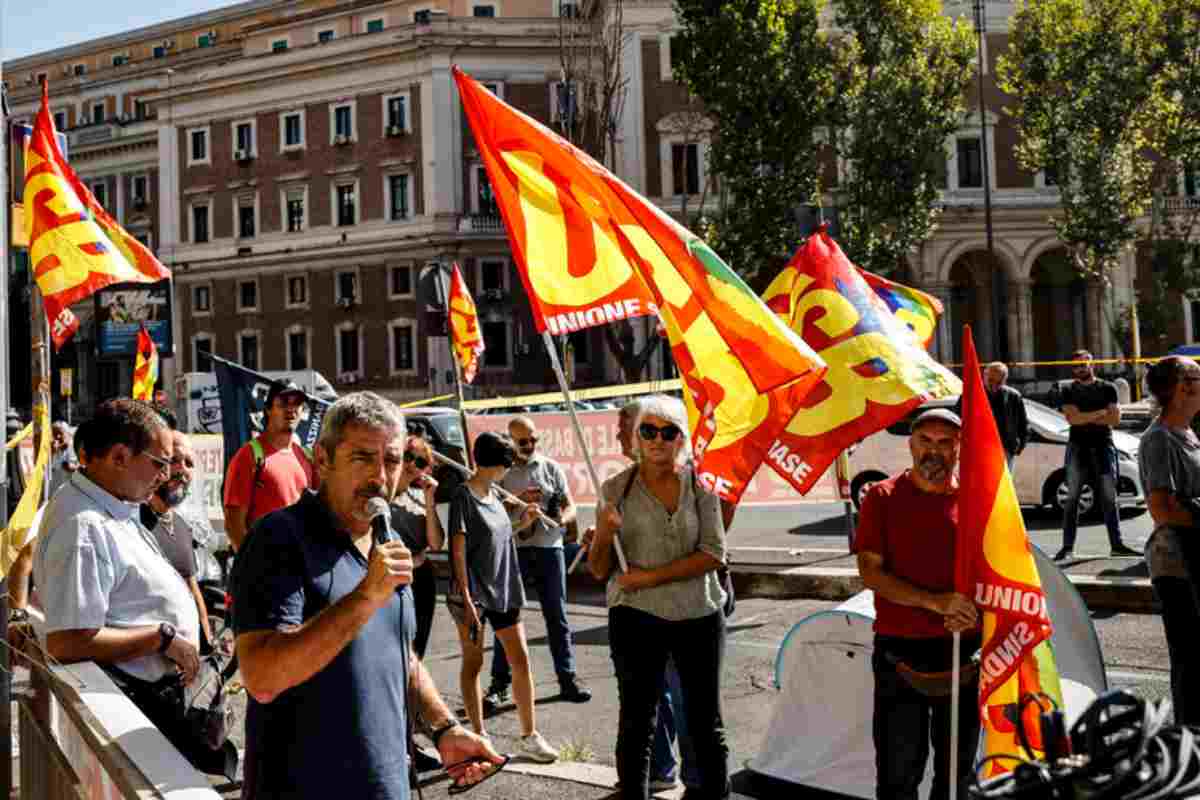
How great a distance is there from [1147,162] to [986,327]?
10011 millimetres

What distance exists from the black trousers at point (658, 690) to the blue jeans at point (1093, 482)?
7.22 meters

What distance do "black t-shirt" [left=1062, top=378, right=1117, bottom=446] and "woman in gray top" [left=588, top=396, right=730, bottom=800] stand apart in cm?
712

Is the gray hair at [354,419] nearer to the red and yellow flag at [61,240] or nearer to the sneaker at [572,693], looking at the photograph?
the sneaker at [572,693]

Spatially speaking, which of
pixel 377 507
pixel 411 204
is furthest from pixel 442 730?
pixel 411 204

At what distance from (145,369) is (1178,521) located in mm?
16638

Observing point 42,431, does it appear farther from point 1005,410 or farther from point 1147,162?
point 1147,162

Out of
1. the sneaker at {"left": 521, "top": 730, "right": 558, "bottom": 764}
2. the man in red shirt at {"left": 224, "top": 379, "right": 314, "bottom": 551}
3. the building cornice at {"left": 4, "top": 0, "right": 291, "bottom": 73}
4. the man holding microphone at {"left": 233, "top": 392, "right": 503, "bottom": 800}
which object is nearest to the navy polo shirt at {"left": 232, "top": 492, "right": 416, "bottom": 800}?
the man holding microphone at {"left": 233, "top": 392, "right": 503, "bottom": 800}

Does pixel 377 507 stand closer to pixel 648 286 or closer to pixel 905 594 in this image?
pixel 905 594

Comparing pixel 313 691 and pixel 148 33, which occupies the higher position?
pixel 148 33

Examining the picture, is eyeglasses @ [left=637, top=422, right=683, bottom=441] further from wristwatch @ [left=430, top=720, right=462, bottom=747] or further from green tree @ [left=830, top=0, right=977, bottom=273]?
green tree @ [left=830, top=0, right=977, bottom=273]

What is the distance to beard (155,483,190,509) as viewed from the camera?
584 cm

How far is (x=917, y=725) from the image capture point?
446 centimetres

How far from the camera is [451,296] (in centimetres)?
1719

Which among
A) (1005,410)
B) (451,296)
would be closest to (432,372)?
(451,296)
